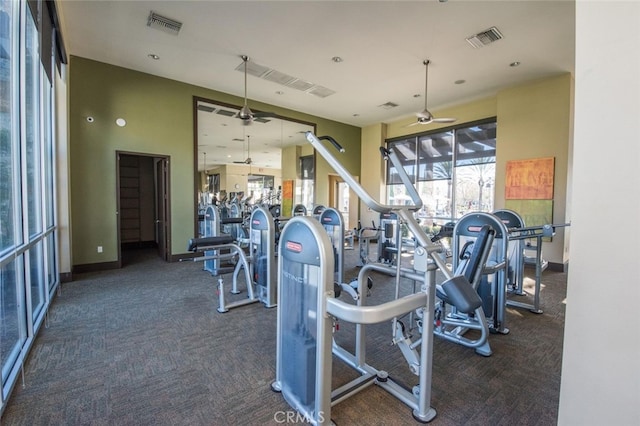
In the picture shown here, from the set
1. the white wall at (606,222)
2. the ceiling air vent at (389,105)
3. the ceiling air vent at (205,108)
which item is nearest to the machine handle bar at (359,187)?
the white wall at (606,222)

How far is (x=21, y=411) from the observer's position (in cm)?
181

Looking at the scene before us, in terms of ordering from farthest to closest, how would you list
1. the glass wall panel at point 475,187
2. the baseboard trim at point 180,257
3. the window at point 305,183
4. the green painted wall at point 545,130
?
the window at point 305,183 → the glass wall panel at point 475,187 → the baseboard trim at point 180,257 → the green painted wall at point 545,130

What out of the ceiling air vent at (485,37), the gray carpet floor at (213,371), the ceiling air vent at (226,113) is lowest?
the gray carpet floor at (213,371)

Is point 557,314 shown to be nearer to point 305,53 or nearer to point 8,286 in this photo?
point 305,53

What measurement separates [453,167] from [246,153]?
9230mm

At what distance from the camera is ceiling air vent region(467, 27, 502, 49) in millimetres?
4191

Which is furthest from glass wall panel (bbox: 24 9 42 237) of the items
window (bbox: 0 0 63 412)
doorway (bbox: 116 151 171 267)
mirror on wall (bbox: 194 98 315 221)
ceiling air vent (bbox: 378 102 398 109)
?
ceiling air vent (bbox: 378 102 398 109)

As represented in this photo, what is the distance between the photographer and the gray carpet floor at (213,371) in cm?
182

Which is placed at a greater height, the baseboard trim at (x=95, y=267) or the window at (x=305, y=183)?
the window at (x=305, y=183)

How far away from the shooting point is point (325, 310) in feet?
5.12

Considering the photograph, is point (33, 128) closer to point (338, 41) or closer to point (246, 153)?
point (338, 41)

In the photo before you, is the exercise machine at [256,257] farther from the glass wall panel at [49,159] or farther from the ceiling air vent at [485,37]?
the ceiling air vent at [485,37]

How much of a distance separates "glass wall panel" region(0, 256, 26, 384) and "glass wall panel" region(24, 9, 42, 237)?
615mm

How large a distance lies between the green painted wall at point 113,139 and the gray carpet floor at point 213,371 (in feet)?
6.18
